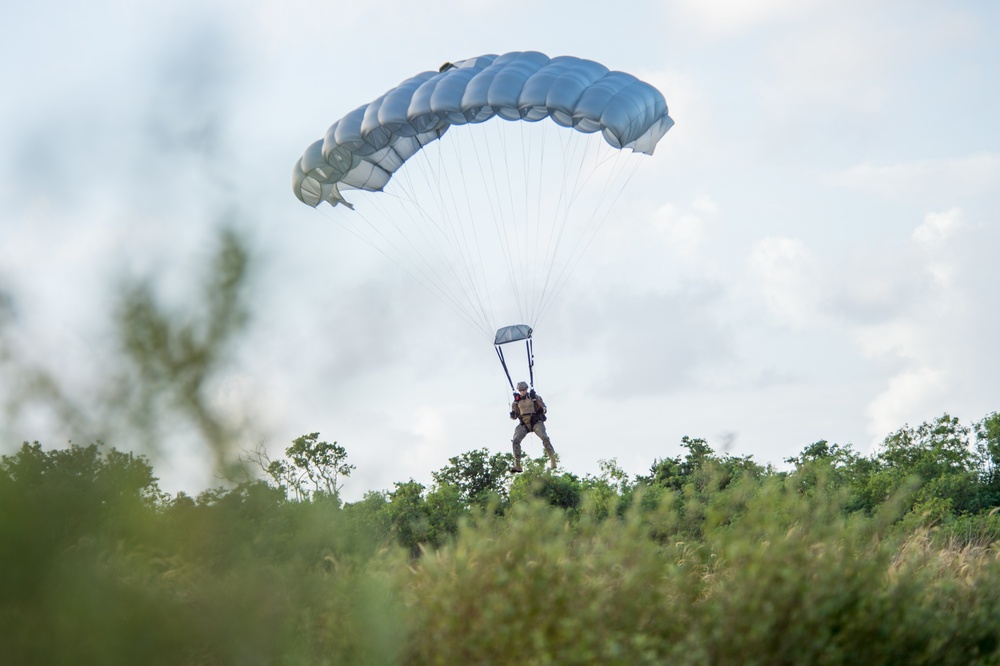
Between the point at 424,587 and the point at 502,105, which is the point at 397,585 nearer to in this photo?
the point at 424,587

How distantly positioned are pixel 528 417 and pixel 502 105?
529 centimetres

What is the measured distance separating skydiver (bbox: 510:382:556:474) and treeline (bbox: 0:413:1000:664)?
730 cm

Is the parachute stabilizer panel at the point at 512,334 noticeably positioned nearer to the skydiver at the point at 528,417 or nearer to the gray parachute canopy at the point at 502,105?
the skydiver at the point at 528,417

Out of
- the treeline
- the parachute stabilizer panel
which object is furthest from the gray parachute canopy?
the treeline

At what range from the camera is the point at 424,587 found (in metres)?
Result: 8.63

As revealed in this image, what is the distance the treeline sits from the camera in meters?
7.73

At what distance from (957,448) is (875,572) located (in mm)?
15783

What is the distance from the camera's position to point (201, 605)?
900 centimetres

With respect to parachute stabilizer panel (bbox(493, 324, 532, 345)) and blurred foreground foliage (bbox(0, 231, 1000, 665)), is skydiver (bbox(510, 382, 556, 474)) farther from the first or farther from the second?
blurred foreground foliage (bbox(0, 231, 1000, 665))

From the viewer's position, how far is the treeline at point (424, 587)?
304 inches

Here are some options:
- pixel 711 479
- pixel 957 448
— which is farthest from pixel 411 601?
pixel 957 448

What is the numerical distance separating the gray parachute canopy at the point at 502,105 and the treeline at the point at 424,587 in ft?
24.9

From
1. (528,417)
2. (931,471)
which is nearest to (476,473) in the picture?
(528,417)

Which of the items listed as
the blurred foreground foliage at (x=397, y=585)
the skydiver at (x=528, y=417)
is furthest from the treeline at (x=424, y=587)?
the skydiver at (x=528, y=417)
